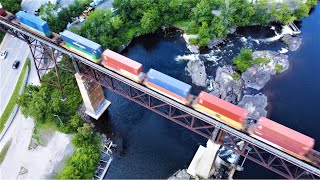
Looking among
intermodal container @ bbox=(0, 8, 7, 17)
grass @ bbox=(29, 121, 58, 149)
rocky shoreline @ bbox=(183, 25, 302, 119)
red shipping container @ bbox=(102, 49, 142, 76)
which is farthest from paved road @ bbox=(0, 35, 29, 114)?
rocky shoreline @ bbox=(183, 25, 302, 119)

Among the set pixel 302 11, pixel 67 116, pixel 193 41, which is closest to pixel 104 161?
pixel 67 116

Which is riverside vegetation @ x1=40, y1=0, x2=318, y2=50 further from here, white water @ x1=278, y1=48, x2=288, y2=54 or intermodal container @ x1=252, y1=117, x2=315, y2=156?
intermodal container @ x1=252, y1=117, x2=315, y2=156

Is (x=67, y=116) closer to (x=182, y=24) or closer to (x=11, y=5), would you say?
(x=11, y=5)

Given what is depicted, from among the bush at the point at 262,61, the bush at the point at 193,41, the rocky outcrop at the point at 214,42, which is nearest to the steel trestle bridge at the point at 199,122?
the bush at the point at 193,41

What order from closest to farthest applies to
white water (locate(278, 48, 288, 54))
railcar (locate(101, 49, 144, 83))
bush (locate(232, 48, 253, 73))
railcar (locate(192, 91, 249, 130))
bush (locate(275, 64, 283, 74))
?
railcar (locate(192, 91, 249, 130)) < railcar (locate(101, 49, 144, 83)) < bush (locate(232, 48, 253, 73)) < bush (locate(275, 64, 283, 74)) < white water (locate(278, 48, 288, 54))

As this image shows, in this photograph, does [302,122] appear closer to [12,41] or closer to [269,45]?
[269,45]

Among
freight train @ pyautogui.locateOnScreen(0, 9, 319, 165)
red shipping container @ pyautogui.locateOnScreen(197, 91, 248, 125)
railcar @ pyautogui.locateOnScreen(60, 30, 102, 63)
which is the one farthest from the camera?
railcar @ pyautogui.locateOnScreen(60, 30, 102, 63)

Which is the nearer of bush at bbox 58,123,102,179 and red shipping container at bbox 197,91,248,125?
red shipping container at bbox 197,91,248,125
